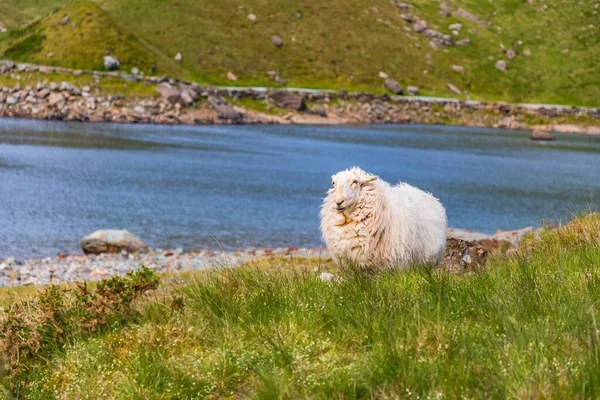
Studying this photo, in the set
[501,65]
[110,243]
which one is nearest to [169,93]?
[110,243]

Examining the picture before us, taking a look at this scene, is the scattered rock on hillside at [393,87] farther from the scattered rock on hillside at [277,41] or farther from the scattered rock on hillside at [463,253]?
the scattered rock on hillside at [463,253]

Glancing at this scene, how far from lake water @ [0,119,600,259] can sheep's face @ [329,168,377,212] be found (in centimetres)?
330

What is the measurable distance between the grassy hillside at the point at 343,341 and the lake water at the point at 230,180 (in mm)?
5751

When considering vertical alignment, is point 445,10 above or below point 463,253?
above

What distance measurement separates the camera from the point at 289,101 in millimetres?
108688

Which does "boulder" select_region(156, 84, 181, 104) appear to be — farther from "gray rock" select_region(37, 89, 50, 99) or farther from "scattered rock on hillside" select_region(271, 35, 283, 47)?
"scattered rock on hillside" select_region(271, 35, 283, 47)

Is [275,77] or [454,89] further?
[454,89]

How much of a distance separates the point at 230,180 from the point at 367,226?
122ft

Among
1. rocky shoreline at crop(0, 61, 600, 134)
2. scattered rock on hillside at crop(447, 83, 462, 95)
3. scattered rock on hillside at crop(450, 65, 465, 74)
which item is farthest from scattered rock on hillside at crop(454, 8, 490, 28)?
rocky shoreline at crop(0, 61, 600, 134)

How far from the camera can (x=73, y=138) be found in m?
68.8

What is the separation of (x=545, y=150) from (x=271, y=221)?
196 feet

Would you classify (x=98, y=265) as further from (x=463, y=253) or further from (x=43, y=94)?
(x=43, y=94)

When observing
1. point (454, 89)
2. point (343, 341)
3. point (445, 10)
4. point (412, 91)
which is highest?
point (445, 10)

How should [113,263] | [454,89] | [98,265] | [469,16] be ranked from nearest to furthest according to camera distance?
[98,265] < [113,263] < [454,89] < [469,16]
